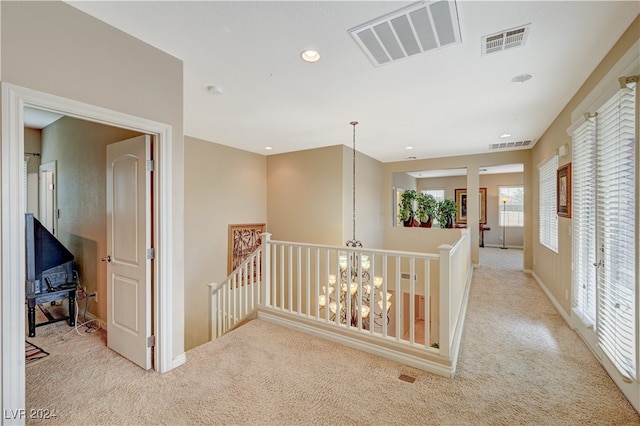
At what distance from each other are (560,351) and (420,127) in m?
3.24

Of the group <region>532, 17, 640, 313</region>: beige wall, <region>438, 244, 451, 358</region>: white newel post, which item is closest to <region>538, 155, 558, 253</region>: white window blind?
<region>532, 17, 640, 313</region>: beige wall

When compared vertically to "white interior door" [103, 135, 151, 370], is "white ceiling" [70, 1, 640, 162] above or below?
above

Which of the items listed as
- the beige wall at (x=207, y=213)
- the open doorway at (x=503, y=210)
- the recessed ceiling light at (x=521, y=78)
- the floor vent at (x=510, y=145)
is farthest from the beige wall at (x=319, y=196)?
the open doorway at (x=503, y=210)

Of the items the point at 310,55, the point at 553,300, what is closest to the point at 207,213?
the point at 310,55

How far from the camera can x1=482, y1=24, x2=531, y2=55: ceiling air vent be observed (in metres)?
2.03

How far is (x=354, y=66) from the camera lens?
2.51 metres

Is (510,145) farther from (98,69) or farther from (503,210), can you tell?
(98,69)

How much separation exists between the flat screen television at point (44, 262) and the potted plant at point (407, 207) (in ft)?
20.8

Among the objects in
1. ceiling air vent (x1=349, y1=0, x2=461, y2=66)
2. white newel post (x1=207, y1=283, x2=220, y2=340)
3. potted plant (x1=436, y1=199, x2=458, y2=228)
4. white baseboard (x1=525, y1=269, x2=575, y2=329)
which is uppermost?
ceiling air vent (x1=349, y1=0, x2=461, y2=66)

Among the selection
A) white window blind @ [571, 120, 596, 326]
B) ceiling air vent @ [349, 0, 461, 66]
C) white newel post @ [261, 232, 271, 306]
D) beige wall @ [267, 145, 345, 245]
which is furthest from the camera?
beige wall @ [267, 145, 345, 245]

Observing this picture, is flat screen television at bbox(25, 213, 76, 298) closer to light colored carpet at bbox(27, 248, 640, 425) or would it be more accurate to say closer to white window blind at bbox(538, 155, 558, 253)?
light colored carpet at bbox(27, 248, 640, 425)

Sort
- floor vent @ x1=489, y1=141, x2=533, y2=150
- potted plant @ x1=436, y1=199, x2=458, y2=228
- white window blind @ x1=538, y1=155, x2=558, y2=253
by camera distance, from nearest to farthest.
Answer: white window blind @ x1=538, y1=155, x2=558, y2=253
floor vent @ x1=489, y1=141, x2=533, y2=150
potted plant @ x1=436, y1=199, x2=458, y2=228

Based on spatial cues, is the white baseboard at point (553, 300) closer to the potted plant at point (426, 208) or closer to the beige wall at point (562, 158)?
the beige wall at point (562, 158)

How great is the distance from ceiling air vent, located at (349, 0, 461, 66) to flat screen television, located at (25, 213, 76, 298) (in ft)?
11.9
